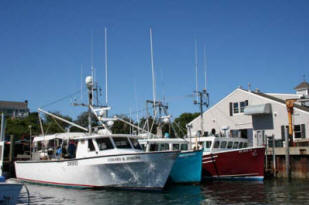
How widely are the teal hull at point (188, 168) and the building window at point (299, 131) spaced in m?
10.5

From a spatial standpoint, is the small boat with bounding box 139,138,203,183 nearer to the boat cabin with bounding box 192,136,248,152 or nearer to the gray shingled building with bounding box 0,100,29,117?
the boat cabin with bounding box 192,136,248,152

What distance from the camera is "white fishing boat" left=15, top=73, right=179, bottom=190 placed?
1778cm

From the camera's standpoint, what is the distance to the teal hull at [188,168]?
2114 centimetres

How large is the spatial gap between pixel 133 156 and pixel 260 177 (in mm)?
9645

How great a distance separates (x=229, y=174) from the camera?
2356 centimetres

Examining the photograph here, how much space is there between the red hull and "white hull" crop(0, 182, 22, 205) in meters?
14.2

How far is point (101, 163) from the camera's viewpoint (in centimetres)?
1811

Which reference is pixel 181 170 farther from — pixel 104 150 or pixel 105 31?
pixel 105 31

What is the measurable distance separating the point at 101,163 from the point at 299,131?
16859mm

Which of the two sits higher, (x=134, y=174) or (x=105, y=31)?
(x=105, y=31)

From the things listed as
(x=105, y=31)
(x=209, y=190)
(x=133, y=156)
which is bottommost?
(x=209, y=190)

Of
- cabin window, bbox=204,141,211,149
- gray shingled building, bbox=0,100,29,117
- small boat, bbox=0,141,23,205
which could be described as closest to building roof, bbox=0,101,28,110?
gray shingled building, bbox=0,100,29,117

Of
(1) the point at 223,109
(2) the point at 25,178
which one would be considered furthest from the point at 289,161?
(2) the point at 25,178

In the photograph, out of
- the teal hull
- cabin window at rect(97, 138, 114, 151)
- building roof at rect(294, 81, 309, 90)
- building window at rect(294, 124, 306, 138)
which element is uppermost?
building roof at rect(294, 81, 309, 90)
